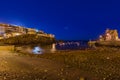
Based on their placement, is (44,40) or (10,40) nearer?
(10,40)

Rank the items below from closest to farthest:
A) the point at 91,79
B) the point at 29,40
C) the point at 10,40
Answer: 1. the point at 91,79
2. the point at 10,40
3. the point at 29,40

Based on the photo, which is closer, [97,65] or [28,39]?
[97,65]

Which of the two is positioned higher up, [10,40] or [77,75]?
[10,40]

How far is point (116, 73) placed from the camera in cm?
1455

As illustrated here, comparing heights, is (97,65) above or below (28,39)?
below

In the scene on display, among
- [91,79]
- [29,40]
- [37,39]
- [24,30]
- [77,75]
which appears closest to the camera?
[91,79]

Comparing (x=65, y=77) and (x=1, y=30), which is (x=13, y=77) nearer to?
(x=65, y=77)

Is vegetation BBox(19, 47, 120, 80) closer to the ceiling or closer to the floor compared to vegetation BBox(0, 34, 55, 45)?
closer to the floor

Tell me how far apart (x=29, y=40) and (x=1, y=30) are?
21382 mm

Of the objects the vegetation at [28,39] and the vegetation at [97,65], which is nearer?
the vegetation at [97,65]

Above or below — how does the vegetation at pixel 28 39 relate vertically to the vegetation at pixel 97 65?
above

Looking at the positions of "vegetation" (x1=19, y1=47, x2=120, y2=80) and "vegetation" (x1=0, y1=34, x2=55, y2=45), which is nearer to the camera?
"vegetation" (x1=19, y1=47, x2=120, y2=80)

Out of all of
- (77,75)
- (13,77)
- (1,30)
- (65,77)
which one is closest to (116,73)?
(77,75)

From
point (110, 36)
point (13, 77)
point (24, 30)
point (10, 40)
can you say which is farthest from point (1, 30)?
point (13, 77)
